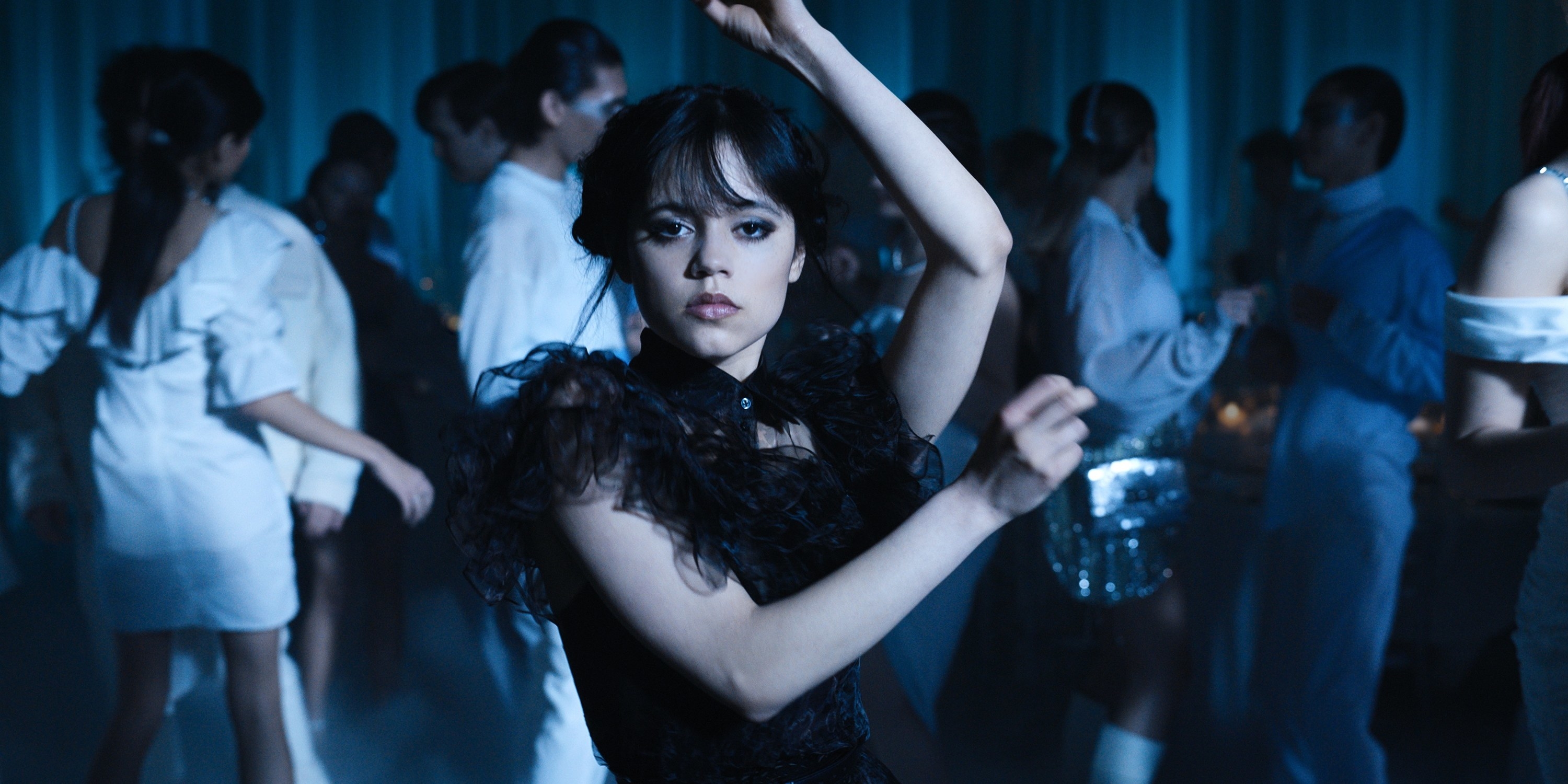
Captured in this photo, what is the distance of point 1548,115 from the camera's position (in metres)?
1.13

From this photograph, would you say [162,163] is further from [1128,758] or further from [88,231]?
[1128,758]

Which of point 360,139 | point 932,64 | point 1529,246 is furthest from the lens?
point 932,64

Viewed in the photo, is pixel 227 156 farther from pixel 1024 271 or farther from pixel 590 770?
pixel 1024 271

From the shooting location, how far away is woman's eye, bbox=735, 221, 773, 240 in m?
0.74

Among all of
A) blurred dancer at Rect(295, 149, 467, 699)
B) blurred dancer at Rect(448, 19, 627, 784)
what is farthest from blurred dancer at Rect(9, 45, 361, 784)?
blurred dancer at Rect(448, 19, 627, 784)

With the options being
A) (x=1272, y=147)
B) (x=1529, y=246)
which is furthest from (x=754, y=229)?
(x=1272, y=147)

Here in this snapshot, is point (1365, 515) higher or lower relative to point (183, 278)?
lower

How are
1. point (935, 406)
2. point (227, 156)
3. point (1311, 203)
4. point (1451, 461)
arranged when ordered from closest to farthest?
Answer: 1. point (935, 406)
2. point (1451, 461)
3. point (227, 156)
4. point (1311, 203)

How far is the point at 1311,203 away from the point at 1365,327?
377 mm

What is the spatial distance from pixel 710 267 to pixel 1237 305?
149 centimetres

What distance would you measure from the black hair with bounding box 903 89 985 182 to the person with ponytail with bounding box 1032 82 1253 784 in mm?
291

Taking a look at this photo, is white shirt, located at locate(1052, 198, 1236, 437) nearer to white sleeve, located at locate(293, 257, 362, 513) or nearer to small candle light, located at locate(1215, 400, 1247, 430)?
small candle light, located at locate(1215, 400, 1247, 430)

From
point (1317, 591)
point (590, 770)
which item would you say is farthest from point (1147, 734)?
point (590, 770)

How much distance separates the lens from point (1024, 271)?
2.63 meters
